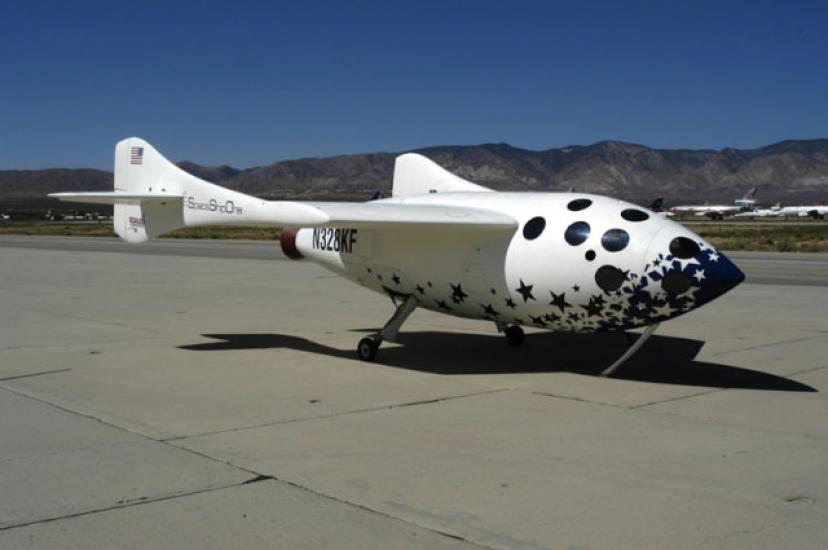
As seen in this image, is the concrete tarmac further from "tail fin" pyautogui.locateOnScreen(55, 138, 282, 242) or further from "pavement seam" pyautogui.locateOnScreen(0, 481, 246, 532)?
"tail fin" pyautogui.locateOnScreen(55, 138, 282, 242)

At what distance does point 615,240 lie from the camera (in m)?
10.3

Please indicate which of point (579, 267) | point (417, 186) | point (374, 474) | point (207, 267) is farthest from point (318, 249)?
point (207, 267)

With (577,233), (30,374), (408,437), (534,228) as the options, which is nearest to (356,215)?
(534,228)

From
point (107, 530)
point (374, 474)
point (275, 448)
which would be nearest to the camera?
point (107, 530)

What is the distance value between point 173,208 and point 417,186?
3933 millimetres

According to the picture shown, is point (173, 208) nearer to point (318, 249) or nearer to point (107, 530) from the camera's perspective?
point (318, 249)

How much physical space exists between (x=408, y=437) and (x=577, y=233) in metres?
3.56

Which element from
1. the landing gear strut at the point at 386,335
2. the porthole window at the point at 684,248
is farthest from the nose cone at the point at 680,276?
the landing gear strut at the point at 386,335

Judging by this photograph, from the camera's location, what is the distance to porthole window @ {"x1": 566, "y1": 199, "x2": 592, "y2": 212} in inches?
427

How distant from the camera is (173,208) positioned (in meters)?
14.9

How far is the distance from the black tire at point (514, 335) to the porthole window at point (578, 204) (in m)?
3.24

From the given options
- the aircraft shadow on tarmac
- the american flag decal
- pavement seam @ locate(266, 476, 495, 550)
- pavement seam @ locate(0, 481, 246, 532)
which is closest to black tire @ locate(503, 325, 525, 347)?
the aircraft shadow on tarmac

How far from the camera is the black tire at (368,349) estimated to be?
12484 millimetres

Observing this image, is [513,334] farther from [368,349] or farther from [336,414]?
[336,414]
